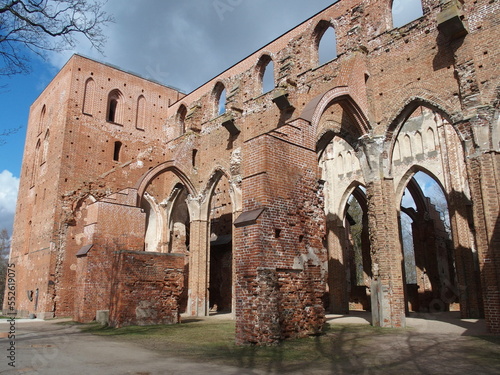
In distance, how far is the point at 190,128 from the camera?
60.4 feet

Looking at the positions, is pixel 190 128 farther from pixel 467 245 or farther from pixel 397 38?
pixel 467 245

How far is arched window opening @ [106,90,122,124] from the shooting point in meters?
20.5

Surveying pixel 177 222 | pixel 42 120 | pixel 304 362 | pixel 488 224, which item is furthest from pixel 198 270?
pixel 42 120

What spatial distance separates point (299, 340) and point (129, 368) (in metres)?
3.38

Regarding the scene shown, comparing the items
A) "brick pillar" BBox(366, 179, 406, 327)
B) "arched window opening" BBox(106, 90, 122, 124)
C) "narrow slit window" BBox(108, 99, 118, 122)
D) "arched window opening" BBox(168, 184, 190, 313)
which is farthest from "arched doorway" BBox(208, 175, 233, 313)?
"brick pillar" BBox(366, 179, 406, 327)

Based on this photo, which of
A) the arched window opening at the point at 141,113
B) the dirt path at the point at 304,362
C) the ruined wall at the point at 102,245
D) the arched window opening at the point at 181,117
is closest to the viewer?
the dirt path at the point at 304,362

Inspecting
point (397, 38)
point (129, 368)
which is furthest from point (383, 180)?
point (129, 368)

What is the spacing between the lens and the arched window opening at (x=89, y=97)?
1935 cm

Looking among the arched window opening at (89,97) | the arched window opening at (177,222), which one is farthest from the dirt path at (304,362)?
the arched window opening at (89,97)

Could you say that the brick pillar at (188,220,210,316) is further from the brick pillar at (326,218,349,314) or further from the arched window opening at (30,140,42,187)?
the arched window opening at (30,140,42,187)

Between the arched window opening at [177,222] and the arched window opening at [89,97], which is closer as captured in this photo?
the arched window opening at [89,97]

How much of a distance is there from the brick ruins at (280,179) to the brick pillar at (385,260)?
33mm

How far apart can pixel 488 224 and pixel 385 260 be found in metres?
2.66

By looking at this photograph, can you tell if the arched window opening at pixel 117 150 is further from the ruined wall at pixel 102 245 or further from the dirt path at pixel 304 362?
the dirt path at pixel 304 362
